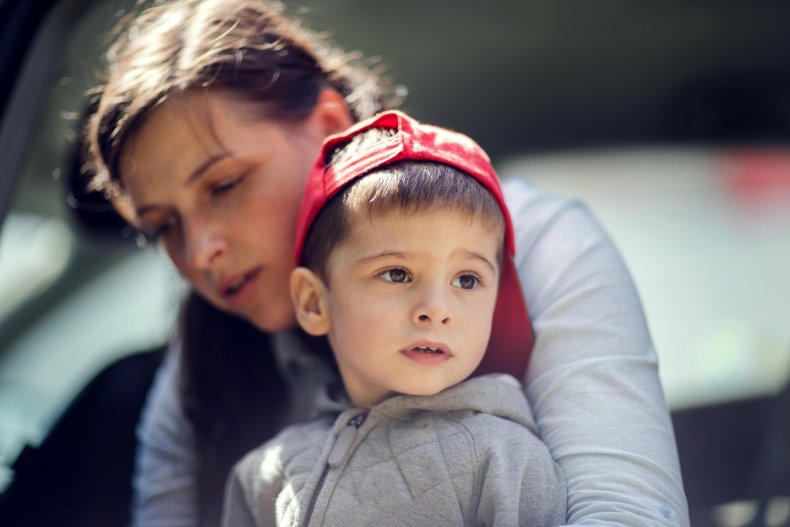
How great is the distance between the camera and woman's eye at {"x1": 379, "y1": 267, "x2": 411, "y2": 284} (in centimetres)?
123

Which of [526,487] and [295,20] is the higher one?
[295,20]

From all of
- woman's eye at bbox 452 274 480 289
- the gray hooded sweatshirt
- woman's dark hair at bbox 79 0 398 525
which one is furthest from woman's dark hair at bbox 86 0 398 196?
the gray hooded sweatshirt

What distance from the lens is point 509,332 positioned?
4.48ft

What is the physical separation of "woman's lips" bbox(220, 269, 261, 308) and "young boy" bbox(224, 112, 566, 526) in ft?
0.93

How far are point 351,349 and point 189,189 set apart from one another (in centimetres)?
48

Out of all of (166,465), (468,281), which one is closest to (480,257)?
(468,281)

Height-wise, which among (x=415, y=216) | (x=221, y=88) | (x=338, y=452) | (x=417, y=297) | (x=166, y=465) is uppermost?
(x=221, y=88)

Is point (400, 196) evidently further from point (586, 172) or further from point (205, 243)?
point (586, 172)

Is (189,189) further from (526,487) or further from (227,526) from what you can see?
(526,487)

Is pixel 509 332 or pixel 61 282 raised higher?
pixel 509 332

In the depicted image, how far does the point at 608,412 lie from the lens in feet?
4.00

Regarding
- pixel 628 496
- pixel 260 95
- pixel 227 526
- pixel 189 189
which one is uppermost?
pixel 260 95

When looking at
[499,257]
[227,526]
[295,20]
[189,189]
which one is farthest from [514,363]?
[295,20]

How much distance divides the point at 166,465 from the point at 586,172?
1923 millimetres
